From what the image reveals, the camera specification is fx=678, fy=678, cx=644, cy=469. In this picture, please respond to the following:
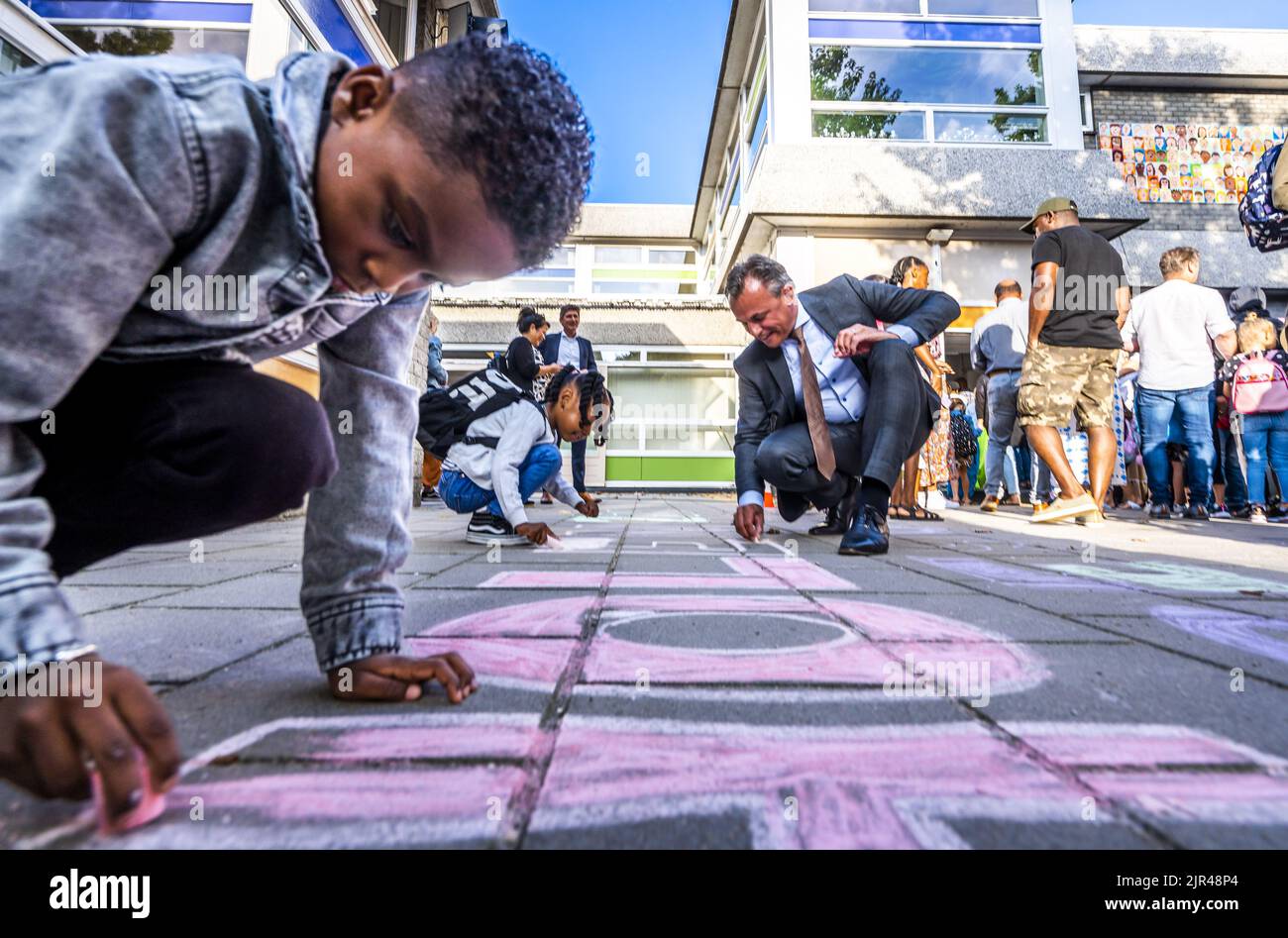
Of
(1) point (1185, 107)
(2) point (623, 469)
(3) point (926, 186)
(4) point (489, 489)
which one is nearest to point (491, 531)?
(4) point (489, 489)

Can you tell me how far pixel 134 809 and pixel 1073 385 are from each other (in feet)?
16.3

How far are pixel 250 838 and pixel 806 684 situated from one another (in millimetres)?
818

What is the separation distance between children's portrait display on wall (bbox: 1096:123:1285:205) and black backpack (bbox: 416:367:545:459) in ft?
37.3

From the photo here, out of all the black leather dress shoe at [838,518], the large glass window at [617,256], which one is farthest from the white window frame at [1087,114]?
the large glass window at [617,256]

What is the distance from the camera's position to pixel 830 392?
139 inches

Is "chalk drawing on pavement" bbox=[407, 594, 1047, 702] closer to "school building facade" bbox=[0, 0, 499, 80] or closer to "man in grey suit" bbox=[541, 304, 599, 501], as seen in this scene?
"school building facade" bbox=[0, 0, 499, 80]

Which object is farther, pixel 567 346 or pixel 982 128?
pixel 982 128

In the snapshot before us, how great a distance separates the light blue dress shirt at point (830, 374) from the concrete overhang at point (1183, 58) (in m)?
10.7

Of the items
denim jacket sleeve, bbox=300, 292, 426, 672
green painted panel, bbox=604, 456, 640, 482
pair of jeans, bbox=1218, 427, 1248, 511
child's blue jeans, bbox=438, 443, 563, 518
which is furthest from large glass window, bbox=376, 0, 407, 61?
pair of jeans, bbox=1218, 427, 1248, 511

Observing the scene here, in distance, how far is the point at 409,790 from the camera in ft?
2.39

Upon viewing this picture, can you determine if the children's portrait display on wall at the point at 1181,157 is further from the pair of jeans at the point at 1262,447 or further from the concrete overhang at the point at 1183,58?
the pair of jeans at the point at 1262,447

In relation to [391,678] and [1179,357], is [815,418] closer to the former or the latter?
[391,678]

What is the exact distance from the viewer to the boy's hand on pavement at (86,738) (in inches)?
22.3

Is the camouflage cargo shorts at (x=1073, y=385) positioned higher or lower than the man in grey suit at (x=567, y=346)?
lower
